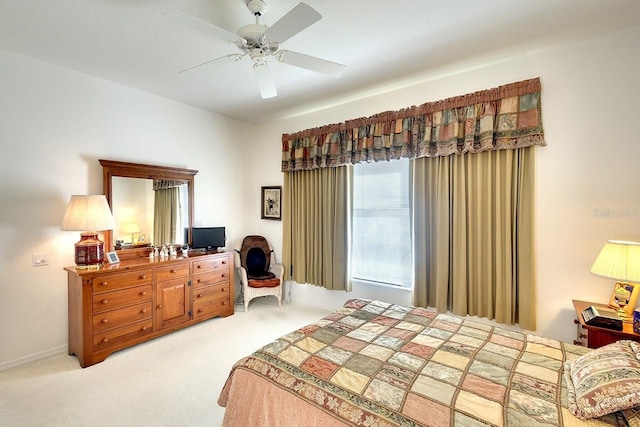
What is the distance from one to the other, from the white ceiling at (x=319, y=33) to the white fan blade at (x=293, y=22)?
0.34 metres

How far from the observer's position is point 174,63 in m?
2.75

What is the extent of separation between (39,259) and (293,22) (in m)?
3.20

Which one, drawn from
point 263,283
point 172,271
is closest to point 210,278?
point 172,271

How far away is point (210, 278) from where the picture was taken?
3.63 metres

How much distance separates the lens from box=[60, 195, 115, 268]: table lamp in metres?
2.60

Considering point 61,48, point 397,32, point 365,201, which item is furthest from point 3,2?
point 365,201

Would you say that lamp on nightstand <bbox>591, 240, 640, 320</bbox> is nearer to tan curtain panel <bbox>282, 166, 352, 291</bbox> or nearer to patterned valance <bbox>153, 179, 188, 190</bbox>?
tan curtain panel <bbox>282, 166, 352, 291</bbox>

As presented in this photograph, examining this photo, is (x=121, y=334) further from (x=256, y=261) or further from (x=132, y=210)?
(x=256, y=261)

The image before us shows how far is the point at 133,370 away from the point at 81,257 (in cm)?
118

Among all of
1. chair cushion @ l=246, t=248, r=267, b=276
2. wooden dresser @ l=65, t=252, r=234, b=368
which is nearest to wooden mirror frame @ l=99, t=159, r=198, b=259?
wooden dresser @ l=65, t=252, r=234, b=368

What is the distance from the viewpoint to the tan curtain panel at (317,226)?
375cm

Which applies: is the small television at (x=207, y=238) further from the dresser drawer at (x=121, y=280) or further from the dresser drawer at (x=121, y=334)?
the dresser drawer at (x=121, y=334)

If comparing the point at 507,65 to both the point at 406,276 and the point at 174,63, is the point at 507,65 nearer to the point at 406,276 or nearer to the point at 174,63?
the point at 406,276

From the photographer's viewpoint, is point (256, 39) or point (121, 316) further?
point (121, 316)
